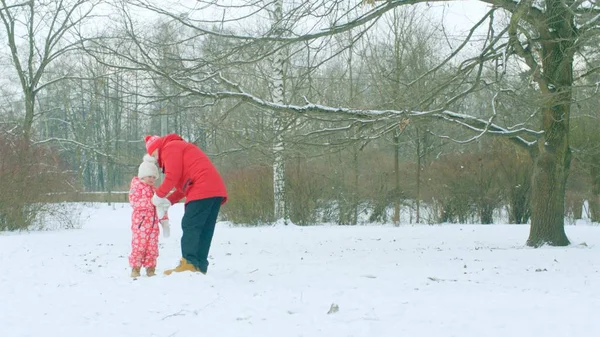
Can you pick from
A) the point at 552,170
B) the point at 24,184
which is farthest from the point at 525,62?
the point at 24,184

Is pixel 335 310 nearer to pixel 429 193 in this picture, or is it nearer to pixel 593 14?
pixel 593 14

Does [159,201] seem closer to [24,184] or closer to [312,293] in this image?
Answer: [312,293]

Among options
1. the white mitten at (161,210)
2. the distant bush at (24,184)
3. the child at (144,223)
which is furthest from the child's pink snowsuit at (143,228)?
the distant bush at (24,184)

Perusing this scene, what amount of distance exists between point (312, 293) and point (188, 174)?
1.78m

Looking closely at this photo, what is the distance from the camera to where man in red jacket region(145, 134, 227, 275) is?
21.0 ft

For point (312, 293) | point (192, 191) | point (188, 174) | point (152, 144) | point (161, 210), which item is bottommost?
point (312, 293)

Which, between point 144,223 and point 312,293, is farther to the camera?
point 144,223

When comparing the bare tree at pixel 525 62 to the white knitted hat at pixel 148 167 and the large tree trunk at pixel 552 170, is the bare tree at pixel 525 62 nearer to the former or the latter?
the large tree trunk at pixel 552 170

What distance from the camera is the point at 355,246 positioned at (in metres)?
11.0

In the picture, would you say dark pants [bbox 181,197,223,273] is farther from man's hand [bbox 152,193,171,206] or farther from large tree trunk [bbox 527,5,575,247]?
large tree trunk [bbox 527,5,575,247]

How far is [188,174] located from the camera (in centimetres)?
645

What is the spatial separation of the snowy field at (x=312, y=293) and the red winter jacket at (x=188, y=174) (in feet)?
2.84

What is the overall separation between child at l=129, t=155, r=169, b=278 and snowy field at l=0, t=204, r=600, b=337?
0.28m

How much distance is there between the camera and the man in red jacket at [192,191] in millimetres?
6387
